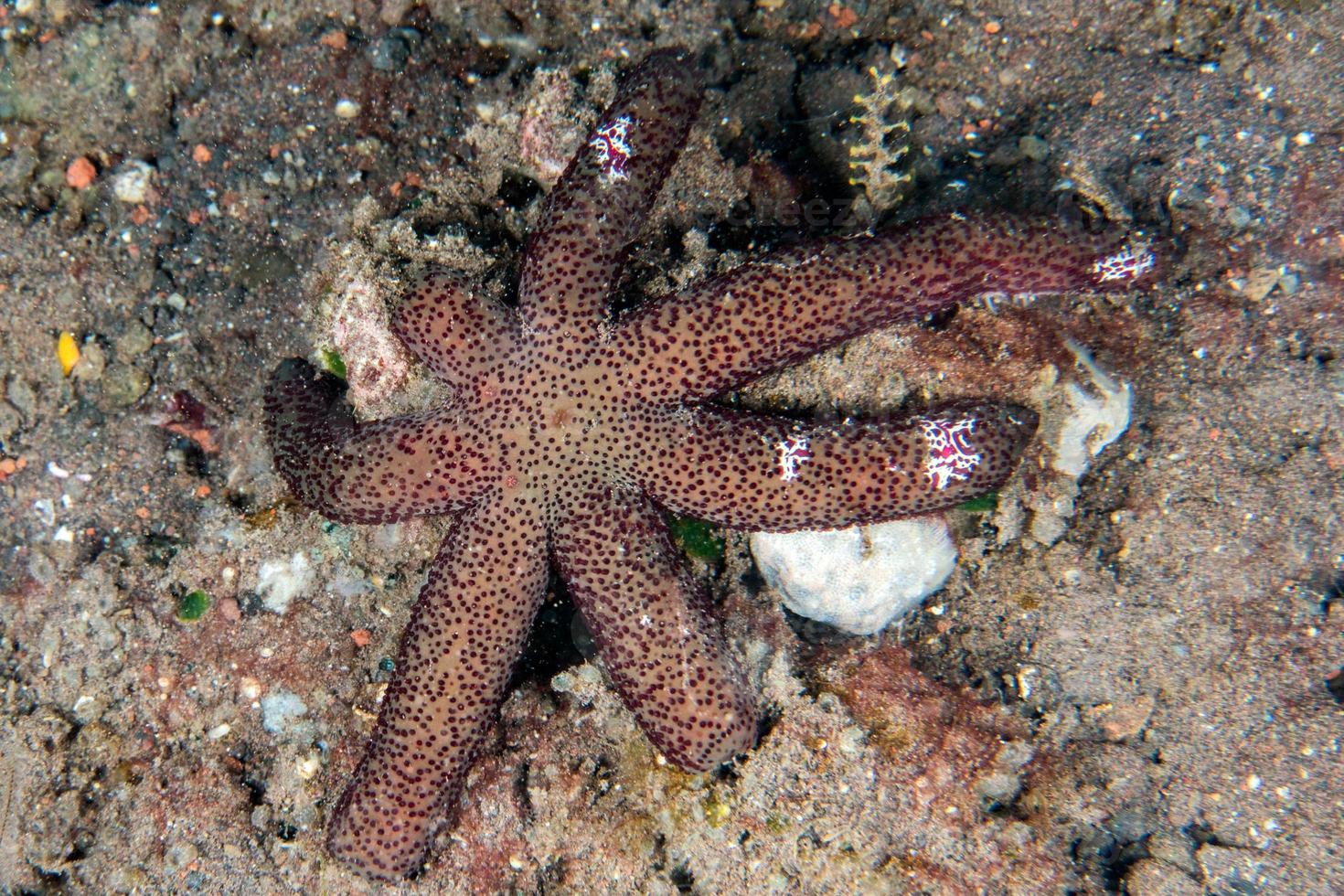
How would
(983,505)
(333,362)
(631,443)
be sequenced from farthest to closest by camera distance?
(333,362), (983,505), (631,443)

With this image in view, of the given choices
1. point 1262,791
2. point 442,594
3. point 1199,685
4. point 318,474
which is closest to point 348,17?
point 318,474

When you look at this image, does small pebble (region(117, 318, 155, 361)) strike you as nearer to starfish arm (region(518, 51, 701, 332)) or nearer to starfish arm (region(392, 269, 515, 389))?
starfish arm (region(392, 269, 515, 389))

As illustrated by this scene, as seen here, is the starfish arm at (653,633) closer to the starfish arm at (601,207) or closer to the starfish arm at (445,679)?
the starfish arm at (445,679)

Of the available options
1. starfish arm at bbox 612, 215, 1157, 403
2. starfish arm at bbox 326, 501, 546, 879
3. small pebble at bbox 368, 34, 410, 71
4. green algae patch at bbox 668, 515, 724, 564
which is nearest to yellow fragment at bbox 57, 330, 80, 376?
small pebble at bbox 368, 34, 410, 71

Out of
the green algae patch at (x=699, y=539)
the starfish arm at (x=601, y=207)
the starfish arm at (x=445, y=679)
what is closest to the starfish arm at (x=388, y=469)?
the starfish arm at (x=445, y=679)

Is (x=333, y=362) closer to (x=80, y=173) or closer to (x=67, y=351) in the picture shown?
(x=67, y=351)

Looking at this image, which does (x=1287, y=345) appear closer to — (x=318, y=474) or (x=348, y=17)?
(x=318, y=474)

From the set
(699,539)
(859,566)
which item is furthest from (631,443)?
(859,566)
